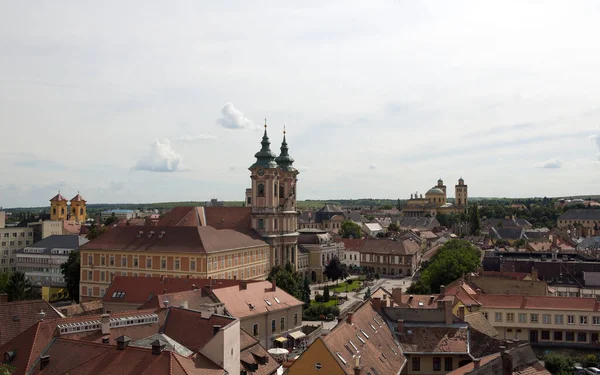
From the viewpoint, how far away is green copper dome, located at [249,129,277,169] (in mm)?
85125

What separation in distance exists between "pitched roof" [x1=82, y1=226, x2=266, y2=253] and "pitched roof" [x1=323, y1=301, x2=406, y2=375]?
3342 centimetres

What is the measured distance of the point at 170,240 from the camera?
70562mm

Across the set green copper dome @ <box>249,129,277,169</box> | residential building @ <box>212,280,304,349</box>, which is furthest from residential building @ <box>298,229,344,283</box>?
residential building @ <box>212,280,304,349</box>

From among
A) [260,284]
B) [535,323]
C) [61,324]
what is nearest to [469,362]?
[535,323]

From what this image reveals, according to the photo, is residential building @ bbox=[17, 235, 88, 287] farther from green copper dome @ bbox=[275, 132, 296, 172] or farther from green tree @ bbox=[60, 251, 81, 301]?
green copper dome @ bbox=[275, 132, 296, 172]

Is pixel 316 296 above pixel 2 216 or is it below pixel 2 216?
below

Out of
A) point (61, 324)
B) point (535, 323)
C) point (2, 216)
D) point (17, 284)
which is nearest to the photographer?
point (61, 324)

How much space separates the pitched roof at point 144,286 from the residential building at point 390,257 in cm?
5821

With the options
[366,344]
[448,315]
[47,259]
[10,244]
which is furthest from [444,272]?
[10,244]

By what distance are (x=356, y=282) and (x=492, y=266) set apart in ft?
99.2

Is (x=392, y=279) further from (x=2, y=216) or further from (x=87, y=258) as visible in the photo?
(x=2, y=216)

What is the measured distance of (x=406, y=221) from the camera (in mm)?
188125

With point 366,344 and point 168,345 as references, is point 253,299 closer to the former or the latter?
point 366,344

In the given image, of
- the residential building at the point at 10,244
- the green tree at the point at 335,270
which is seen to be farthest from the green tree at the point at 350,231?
the residential building at the point at 10,244
